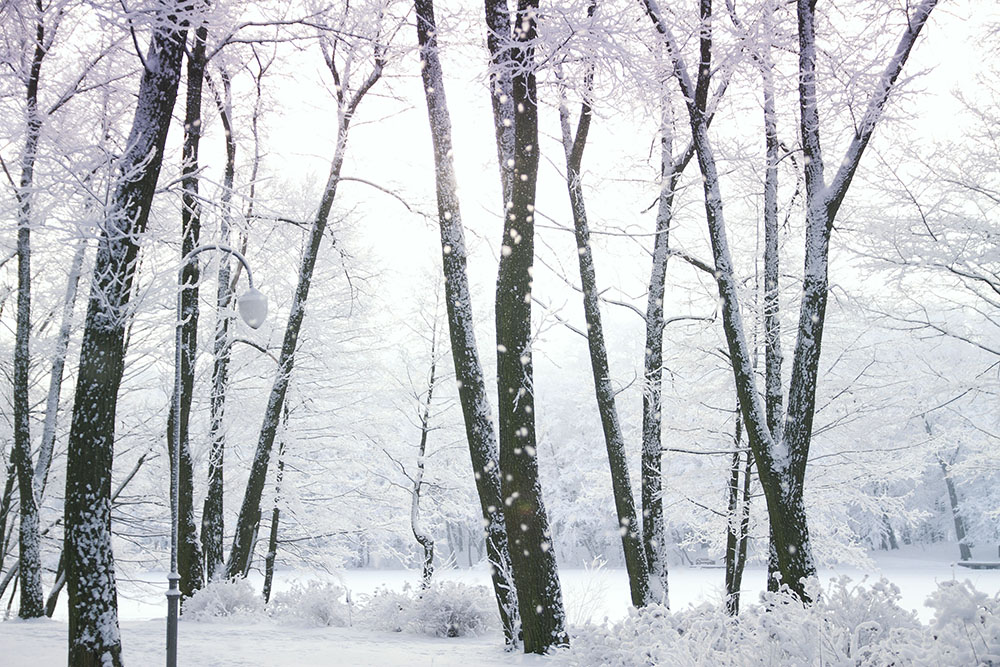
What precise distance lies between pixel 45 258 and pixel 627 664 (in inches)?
538

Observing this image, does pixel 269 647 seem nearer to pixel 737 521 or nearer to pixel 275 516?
pixel 737 521

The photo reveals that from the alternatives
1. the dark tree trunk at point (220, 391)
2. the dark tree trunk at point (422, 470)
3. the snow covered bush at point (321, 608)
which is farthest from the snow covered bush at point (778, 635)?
the dark tree trunk at point (422, 470)

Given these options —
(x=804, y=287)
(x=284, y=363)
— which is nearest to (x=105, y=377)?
(x=284, y=363)

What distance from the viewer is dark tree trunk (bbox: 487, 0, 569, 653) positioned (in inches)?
247

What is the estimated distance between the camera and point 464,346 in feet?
23.5

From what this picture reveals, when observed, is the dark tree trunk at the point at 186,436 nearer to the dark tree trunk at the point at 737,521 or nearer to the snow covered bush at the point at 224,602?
the snow covered bush at the point at 224,602

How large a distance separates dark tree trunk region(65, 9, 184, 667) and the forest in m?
0.03

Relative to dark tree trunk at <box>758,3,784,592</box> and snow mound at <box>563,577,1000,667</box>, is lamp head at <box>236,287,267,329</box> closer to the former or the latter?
snow mound at <box>563,577,1000,667</box>

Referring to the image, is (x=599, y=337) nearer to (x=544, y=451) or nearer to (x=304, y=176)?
(x=304, y=176)

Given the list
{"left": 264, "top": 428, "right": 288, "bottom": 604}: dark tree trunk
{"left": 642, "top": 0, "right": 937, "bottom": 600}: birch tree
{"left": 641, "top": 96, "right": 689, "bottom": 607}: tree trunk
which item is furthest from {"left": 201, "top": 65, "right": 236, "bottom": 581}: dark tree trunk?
{"left": 642, "top": 0, "right": 937, "bottom": 600}: birch tree

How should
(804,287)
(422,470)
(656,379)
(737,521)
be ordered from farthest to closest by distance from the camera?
(422,470), (737,521), (656,379), (804,287)

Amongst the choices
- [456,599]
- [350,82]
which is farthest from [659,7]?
[456,599]

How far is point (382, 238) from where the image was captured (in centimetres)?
1833

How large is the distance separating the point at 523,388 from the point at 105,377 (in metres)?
3.42
